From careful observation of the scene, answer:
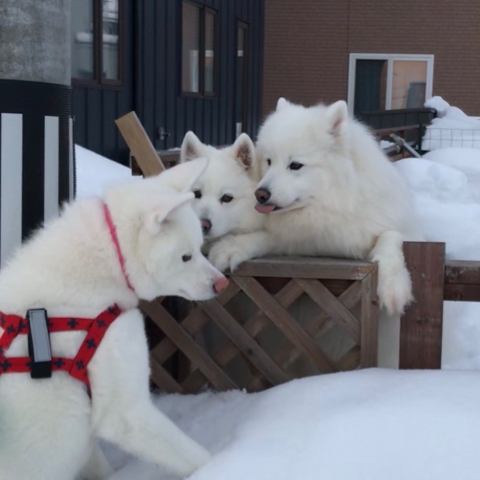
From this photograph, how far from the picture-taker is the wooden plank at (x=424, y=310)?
118 inches

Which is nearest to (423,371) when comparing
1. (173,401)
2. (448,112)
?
(173,401)

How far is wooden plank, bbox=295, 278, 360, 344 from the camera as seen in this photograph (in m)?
3.01

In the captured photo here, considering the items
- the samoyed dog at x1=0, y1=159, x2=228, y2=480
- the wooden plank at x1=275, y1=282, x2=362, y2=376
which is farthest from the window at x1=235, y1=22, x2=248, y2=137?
the samoyed dog at x1=0, y1=159, x2=228, y2=480

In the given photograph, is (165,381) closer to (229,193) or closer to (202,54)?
(229,193)

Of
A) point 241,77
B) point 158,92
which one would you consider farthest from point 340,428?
point 241,77

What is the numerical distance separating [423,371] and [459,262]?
52cm

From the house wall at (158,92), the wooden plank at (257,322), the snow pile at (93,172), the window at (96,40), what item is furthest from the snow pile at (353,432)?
the window at (96,40)

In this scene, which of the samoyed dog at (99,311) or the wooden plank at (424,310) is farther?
the wooden plank at (424,310)

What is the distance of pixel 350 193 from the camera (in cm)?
330

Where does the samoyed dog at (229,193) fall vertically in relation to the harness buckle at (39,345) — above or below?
above

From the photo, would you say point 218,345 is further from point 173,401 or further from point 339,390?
point 339,390

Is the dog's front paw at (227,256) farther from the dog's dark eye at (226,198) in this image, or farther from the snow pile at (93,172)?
the snow pile at (93,172)

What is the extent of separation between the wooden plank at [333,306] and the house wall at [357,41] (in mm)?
13931

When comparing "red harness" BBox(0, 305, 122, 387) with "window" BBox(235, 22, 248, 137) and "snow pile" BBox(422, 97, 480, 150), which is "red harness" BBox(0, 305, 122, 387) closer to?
"snow pile" BBox(422, 97, 480, 150)
